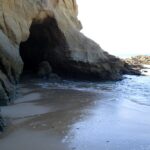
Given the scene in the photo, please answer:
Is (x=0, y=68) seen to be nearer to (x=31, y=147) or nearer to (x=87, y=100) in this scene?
(x=87, y=100)

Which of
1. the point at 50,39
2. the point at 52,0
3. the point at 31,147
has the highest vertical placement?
the point at 52,0

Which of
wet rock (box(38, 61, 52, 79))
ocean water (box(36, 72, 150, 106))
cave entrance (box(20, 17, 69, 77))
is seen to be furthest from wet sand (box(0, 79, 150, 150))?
cave entrance (box(20, 17, 69, 77))

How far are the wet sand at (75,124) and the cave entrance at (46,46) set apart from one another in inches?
279

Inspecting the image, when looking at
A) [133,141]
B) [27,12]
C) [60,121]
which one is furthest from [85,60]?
[133,141]

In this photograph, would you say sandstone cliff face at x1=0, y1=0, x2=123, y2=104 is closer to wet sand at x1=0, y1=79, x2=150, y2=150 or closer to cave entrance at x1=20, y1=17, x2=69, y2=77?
cave entrance at x1=20, y1=17, x2=69, y2=77

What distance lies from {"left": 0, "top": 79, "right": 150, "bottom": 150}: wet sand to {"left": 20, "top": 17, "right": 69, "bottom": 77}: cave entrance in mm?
7089

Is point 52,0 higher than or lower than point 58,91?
higher

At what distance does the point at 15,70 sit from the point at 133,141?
255 inches

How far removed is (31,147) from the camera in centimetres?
592

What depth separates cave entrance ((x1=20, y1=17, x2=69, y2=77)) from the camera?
1780cm

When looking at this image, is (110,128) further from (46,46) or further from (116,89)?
(46,46)

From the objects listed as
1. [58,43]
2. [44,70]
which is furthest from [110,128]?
[58,43]

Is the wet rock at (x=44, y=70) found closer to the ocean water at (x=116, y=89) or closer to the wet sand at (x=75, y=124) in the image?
the ocean water at (x=116, y=89)

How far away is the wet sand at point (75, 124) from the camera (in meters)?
6.09
